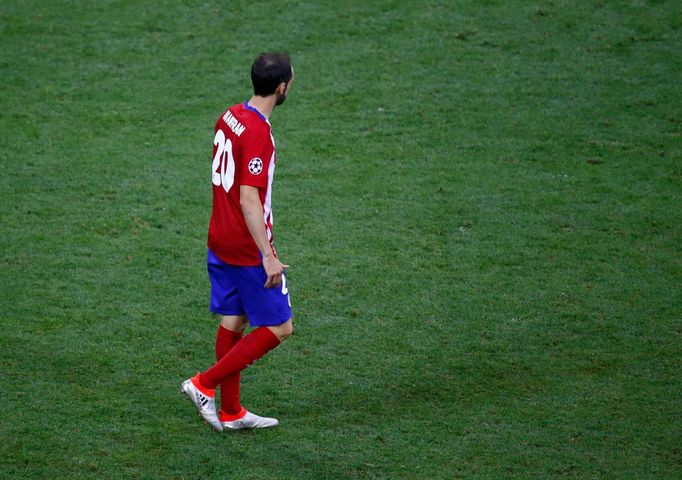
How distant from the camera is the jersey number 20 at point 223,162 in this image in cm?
410

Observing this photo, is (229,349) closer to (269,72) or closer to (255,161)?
(255,161)

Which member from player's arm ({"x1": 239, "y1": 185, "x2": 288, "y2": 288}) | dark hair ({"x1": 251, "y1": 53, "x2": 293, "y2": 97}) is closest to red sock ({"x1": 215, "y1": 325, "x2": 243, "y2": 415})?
player's arm ({"x1": 239, "y1": 185, "x2": 288, "y2": 288})

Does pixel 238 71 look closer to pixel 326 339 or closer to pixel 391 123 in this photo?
pixel 391 123

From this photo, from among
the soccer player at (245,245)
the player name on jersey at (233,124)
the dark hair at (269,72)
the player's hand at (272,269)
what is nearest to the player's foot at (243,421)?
the soccer player at (245,245)

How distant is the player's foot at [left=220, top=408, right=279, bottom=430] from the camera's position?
437 cm

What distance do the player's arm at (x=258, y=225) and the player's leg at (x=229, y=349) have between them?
17.5 inches

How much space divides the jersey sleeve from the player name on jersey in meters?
0.06

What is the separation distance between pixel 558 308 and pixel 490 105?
2.96 m

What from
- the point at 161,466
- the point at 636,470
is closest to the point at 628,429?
the point at 636,470

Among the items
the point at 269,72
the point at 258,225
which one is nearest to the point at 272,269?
the point at 258,225

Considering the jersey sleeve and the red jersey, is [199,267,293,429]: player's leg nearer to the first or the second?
the red jersey

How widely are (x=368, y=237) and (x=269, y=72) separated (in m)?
2.36

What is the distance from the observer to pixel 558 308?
18.1ft

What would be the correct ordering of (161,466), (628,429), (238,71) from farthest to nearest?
(238,71), (628,429), (161,466)
